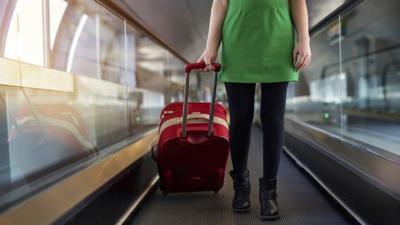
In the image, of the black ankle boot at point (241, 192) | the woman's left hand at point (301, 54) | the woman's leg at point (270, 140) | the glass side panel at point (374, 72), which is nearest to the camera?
the woman's left hand at point (301, 54)

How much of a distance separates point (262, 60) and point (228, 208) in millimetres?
993

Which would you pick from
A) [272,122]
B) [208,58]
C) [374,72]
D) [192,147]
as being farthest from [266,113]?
[374,72]

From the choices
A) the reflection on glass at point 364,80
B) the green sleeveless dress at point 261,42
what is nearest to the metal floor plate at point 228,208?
the green sleeveless dress at point 261,42

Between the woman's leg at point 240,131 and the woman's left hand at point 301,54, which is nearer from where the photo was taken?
the woman's left hand at point 301,54

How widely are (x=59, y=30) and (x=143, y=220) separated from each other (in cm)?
193

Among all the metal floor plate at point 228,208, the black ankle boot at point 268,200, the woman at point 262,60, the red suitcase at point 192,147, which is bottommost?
the metal floor plate at point 228,208

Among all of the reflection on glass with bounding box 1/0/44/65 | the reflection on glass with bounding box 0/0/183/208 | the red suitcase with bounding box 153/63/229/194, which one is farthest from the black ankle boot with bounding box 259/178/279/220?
the reflection on glass with bounding box 1/0/44/65

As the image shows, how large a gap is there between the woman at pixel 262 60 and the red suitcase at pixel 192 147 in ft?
0.73

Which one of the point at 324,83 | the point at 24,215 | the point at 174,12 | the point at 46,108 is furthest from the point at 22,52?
the point at 324,83

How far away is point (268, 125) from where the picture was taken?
2346 mm

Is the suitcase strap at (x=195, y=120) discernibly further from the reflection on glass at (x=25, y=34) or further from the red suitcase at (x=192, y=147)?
the reflection on glass at (x=25, y=34)

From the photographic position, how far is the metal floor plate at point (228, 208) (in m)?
2.38

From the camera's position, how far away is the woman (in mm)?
2240

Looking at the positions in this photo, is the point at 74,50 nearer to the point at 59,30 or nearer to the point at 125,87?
the point at 59,30
